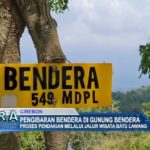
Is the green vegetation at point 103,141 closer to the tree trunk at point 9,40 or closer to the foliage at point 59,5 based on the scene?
the foliage at point 59,5

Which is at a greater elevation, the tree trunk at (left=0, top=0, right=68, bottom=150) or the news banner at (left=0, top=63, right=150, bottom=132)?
the tree trunk at (left=0, top=0, right=68, bottom=150)

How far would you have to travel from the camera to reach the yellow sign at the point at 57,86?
13.7 feet

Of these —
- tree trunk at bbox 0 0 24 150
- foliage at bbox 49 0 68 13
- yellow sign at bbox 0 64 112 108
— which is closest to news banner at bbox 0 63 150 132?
yellow sign at bbox 0 64 112 108

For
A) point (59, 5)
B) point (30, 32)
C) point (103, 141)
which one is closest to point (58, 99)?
point (30, 32)

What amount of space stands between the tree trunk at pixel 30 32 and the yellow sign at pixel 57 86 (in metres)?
0.13

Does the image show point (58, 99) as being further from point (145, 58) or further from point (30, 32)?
point (145, 58)

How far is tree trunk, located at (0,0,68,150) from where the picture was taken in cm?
433

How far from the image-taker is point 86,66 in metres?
4.19

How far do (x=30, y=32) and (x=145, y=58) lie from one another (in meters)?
2.47

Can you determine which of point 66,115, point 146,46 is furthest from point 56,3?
point 66,115

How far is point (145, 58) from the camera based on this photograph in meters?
6.70

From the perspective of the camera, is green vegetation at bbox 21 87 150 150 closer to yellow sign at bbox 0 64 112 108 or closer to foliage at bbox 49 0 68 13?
foliage at bbox 49 0 68 13

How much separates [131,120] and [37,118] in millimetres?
637

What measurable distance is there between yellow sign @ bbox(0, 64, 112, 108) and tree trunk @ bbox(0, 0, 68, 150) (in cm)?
13
